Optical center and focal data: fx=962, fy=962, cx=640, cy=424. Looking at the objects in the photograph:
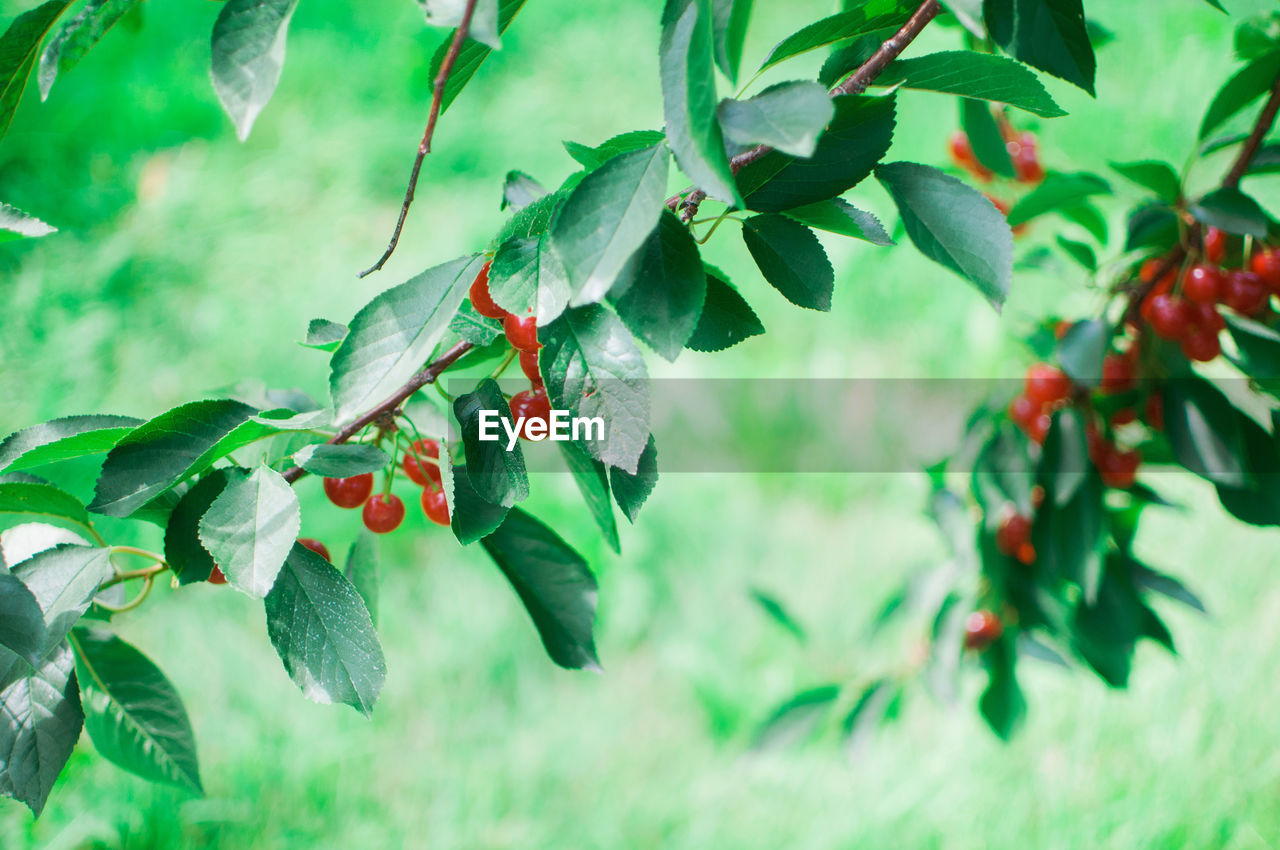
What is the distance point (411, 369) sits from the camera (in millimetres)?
382

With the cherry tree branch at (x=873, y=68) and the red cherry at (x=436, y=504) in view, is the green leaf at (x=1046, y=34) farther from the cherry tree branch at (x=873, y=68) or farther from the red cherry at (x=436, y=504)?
the red cherry at (x=436, y=504)

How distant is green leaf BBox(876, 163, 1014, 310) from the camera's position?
0.44 meters

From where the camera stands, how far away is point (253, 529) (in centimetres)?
42

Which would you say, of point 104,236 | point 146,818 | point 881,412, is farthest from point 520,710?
point 104,236

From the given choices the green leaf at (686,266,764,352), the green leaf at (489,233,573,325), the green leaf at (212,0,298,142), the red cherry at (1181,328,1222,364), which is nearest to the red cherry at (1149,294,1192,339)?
the red cherry at (1181,328,1222,364)

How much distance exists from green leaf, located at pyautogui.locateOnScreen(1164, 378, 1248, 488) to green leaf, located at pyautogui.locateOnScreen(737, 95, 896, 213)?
0.50 metres

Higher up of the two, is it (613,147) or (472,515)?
(613,147)

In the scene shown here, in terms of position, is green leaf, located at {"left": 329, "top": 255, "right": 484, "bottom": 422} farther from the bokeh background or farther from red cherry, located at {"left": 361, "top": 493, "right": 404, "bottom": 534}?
the bokeh background

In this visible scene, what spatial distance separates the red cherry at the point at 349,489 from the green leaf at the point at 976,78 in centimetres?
36

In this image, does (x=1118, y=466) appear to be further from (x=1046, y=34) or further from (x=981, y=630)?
(x=1046, y=34)

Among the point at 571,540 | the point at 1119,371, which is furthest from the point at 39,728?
the point at 571,540

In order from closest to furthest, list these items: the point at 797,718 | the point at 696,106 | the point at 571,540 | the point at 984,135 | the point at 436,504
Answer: the point at 696,106 → the point at 436,504 → the point at 984,135 → the point at 797,718 → the point at 571,540

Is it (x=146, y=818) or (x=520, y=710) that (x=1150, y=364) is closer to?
(x=520, y=710)

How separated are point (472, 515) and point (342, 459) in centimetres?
7
